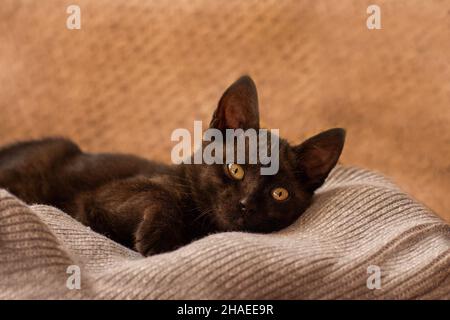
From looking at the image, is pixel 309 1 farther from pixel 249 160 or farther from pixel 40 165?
pixel 40 165

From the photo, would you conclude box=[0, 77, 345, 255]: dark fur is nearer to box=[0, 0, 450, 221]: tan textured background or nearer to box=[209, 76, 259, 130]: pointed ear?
box=[209, 76, 259, 130]: pointed ear

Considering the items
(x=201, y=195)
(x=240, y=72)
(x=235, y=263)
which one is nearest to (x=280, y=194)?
(x=201, y=195)

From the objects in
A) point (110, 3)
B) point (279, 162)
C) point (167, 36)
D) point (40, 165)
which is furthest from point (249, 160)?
point (110, 3)

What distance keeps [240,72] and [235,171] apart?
754 millimetres

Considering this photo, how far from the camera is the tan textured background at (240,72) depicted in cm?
195

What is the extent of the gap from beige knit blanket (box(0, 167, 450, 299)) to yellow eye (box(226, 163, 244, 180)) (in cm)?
17

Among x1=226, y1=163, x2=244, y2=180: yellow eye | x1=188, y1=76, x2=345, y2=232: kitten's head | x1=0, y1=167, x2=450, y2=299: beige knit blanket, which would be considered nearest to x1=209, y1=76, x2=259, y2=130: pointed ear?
x1=188, y1=76, x2=345, y2=232: kitten's head

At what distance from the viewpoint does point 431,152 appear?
1940 millimetres

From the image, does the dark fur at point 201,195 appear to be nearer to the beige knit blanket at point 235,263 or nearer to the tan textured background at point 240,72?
the beige knit blanket at point 235,263

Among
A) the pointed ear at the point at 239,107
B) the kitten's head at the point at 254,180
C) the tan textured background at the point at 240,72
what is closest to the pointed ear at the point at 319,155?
the kitten's head at the point at 254,180

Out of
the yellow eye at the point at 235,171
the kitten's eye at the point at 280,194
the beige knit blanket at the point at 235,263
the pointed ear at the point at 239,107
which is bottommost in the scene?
the beige knit blanket at the point at 235,263

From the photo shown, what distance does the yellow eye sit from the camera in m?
1.34

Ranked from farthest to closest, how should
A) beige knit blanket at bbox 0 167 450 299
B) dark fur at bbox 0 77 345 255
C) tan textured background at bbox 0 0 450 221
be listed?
1. tan textured background at bbox 0 0 450 221
2. dark fur at bbox 0 77 345 255
3. beige knit blanket at bbox 0 167 450 299

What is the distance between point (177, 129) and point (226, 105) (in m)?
0.65
